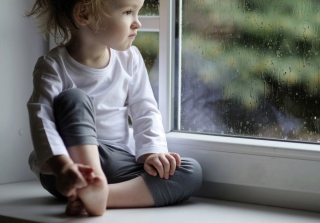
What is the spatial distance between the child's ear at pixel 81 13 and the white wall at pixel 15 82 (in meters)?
0.29

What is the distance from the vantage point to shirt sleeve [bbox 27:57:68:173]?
52.9 inches

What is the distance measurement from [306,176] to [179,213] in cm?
29

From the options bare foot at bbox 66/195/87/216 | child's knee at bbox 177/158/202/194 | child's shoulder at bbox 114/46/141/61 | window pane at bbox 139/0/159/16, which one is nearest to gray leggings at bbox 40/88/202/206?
child's knee at bbox 177/158/202/194

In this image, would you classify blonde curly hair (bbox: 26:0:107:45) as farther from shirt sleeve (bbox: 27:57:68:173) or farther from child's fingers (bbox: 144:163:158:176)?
child's fingers (bbox: 144:163:158:176)

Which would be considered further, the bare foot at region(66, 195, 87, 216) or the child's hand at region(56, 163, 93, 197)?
the bare foot at region(66, 195, 87, 216)

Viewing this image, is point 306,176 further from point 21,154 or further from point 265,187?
point 21,154

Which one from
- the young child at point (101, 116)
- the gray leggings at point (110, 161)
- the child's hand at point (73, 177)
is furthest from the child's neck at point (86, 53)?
the child's hand at point (73, 177)

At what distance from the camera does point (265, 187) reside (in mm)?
1530

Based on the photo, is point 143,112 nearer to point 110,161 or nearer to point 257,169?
point 110,161

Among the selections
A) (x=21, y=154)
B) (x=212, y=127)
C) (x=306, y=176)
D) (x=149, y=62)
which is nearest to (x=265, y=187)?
(x=306, y=176)

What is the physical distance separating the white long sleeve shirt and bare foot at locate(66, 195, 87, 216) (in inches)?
3.7

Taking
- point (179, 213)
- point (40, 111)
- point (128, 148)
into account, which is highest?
point (40, 111)

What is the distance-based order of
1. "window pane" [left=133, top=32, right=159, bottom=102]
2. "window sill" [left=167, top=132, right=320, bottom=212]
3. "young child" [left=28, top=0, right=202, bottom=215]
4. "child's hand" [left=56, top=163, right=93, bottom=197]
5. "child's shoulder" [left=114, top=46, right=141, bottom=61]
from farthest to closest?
"window pane" [left=133, top=32, right=159, bottom=102] → "child's shoulder" [left=114, top=46, right=141, bottom=61] → "window sill" [left=167, top=132, right=320, bottom=212] → "young child" [left=28, top=0, right=202, bottom=215] → "child's hand" [left=56, top=163, right=93, bottom=197]

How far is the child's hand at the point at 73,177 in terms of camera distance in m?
1.26
